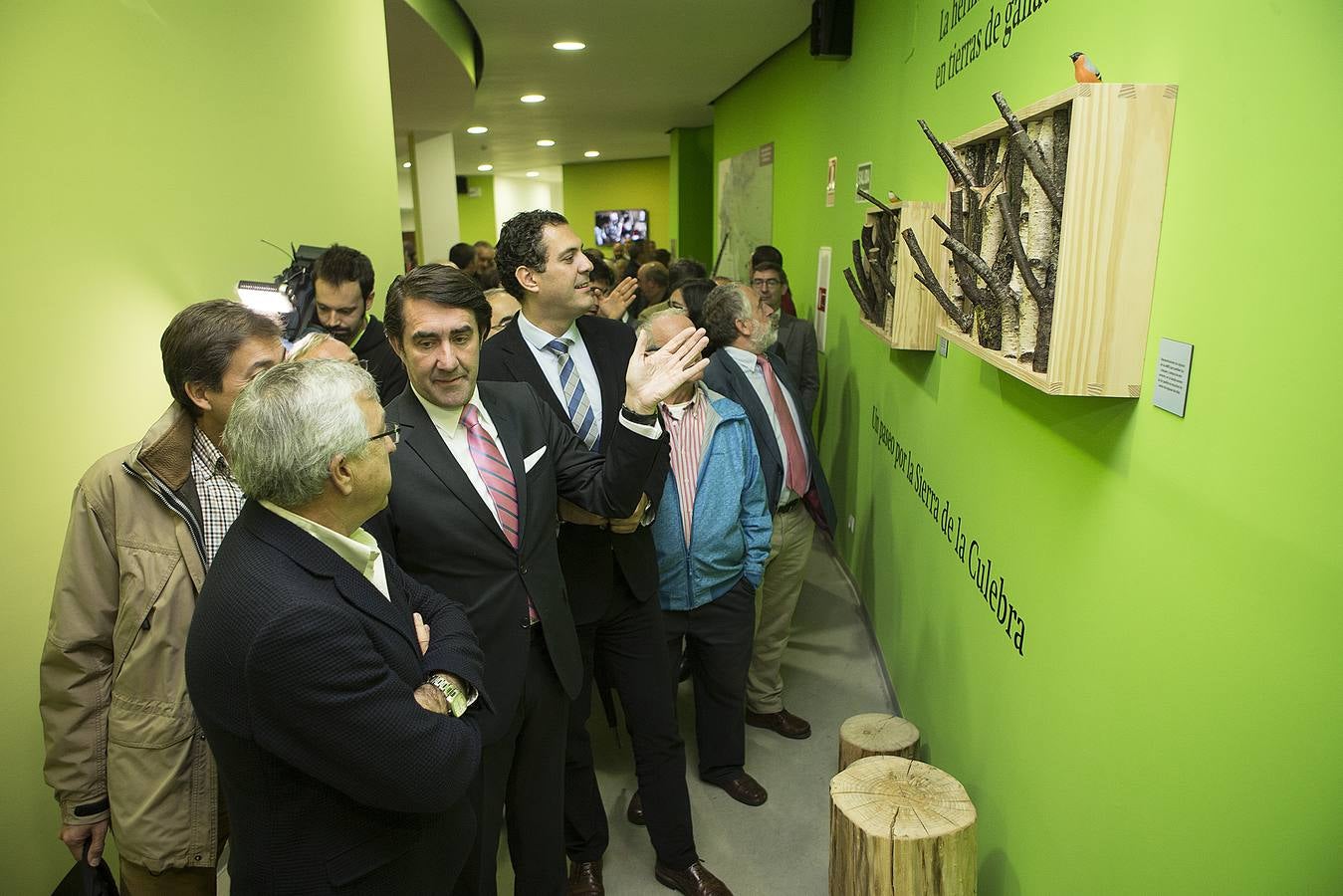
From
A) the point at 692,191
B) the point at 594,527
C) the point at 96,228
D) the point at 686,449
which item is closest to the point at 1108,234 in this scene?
the point at 594,527

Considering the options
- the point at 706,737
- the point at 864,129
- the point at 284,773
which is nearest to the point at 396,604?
the point at 284,773

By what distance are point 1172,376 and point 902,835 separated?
47.0 inches

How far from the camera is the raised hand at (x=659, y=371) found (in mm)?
1912

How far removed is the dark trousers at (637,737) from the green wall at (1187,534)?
34.7 inches

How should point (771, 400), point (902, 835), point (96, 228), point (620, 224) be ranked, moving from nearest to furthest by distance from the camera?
point (902, 835) < point (96, 228) < point (771, 400) < point (620, 224)

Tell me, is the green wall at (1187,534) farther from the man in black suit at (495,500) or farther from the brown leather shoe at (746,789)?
the man in black suit at (495,500)

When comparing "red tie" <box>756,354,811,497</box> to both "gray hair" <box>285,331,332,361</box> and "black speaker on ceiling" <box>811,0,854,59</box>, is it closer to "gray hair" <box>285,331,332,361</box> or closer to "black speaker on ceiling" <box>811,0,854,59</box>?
"gray hair" <box>285,331,332,361</box>

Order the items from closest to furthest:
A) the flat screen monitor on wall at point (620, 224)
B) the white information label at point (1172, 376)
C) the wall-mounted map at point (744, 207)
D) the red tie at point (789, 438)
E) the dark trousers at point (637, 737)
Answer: the white information label at point (1172, 376)
the dark trousers at point (637, 737)
the red tie at point (789, 438)
the wall-mounted map at point (744, 207)
the flat screen monitor on wall at point (620, 224)

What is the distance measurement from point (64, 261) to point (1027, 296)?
7.15ft

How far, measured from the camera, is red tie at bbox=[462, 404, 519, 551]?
1.90m

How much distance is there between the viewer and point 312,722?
3.94 ft

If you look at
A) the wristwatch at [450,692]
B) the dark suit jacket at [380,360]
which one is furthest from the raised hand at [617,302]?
the wristwatch at [450,692]

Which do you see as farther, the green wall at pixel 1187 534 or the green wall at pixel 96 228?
the green wall at pixel 96 228

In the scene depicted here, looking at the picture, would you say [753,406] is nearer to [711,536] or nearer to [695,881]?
[711,536]
